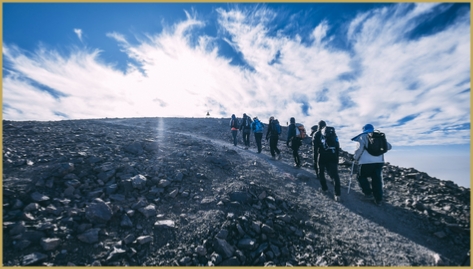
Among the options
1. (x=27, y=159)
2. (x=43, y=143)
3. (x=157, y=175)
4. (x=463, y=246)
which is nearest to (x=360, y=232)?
(x=463, y=246)

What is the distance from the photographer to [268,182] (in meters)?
7.55

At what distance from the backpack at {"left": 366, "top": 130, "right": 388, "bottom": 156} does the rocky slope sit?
1839 mm

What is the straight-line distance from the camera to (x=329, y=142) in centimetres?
669

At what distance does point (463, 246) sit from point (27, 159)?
12795 millimetres

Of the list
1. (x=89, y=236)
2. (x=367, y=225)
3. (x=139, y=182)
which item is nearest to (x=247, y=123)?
(x=139, y=182)

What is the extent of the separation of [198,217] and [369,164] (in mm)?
5892

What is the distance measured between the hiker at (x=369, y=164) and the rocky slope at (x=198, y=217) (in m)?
0.38

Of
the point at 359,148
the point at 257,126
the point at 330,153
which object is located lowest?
the point at 330,153

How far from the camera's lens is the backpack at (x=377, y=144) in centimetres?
611

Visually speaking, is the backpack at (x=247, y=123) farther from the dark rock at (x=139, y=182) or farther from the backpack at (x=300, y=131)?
the dark rock at (x=139, y=182)

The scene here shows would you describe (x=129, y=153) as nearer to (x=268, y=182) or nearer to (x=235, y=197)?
(x=235, y=197)

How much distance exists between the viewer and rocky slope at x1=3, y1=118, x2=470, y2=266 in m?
3.83

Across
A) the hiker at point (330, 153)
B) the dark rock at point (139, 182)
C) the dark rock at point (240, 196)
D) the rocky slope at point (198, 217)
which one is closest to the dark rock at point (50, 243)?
the rocky slope at point (198, 217)

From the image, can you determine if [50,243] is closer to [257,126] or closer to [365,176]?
[365,176]
